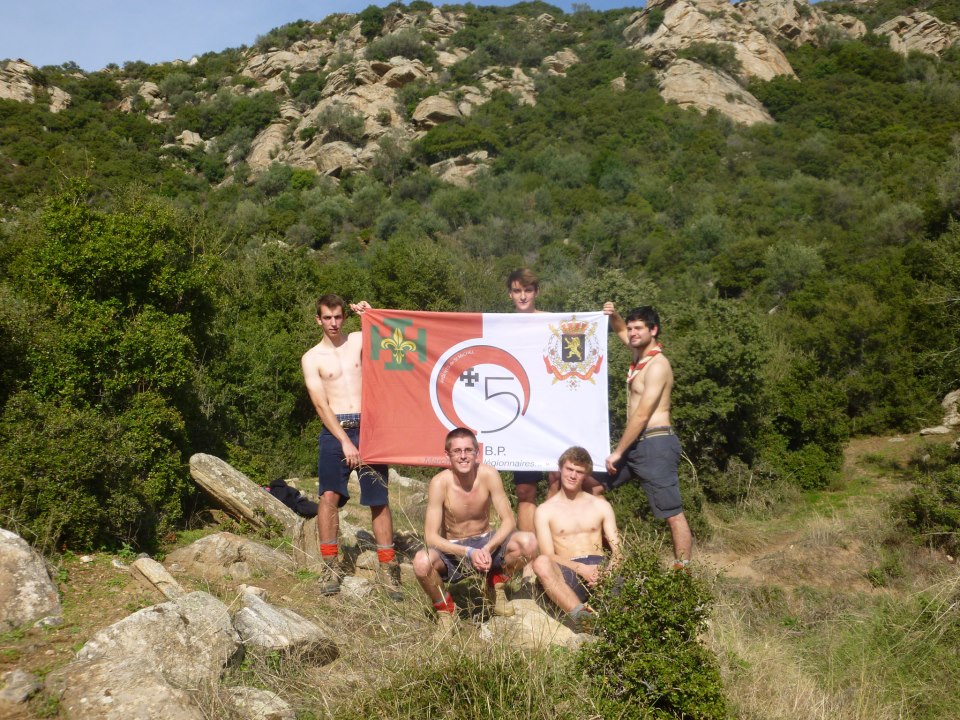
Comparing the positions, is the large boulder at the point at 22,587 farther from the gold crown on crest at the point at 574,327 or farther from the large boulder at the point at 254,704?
the gold crown on crest at the point at 574,327

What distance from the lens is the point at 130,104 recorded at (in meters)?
54.5

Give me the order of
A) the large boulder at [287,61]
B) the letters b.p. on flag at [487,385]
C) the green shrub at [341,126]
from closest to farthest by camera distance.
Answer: the letters b.p. on flag at [487,385] → the green shrub at [341,126] → the large boulder at [287,61]

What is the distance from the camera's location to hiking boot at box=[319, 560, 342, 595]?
5.59 m

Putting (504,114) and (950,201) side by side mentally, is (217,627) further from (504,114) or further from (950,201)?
(504,114)

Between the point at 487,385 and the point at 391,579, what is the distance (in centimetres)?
182

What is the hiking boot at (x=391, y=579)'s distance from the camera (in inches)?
208

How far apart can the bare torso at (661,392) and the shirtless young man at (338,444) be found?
7.10ft

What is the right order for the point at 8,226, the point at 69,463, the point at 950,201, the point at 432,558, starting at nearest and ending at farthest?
the point at 432,558
the point at 69,463
the point at 8,226
the point at 950,201

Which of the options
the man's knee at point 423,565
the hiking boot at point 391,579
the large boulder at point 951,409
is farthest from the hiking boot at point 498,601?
the large boulder at point 951,409

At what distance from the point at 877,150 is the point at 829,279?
19.9 m

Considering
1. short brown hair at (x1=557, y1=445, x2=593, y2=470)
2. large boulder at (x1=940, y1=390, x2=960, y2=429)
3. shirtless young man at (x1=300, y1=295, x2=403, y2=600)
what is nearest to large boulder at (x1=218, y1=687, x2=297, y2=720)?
shirtless young man at (x1=300, y1=295, x2=403, y2=600)

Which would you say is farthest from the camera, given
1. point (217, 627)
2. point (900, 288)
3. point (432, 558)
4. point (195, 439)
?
point (900, 288)

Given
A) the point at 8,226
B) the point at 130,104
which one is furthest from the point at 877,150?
the point at 130,104

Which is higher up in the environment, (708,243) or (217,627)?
(708,243)
